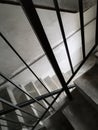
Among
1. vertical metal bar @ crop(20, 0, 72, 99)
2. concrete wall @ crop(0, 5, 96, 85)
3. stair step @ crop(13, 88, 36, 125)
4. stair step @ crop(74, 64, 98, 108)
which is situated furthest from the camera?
stair step @ crop(13, 88, 36, 125)

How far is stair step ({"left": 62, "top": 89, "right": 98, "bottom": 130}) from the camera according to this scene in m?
1.25

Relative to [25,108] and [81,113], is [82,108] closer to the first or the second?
[81,113]

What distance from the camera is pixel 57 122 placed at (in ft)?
5.07

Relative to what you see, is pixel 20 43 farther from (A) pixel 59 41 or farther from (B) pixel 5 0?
(B) pixel 5 0

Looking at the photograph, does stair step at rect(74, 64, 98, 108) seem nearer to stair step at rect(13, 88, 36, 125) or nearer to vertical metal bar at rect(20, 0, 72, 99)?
vertical metal bar at rect(20, 0, 72, 99)

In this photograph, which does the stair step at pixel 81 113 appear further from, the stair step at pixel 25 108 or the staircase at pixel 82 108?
the stair step at pixel 25 108

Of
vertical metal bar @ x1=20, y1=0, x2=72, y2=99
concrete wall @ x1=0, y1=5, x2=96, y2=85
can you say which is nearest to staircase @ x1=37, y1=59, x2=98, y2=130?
vertical metal bar @ x1=20, y1=0, x2=72, y2=99

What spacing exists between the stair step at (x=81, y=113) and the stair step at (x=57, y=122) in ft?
0.51

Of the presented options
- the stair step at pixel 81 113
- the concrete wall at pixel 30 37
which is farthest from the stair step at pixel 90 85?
the concrete wall at pixel 30 37

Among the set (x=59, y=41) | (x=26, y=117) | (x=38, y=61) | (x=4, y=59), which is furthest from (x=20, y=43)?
(x=26, y=117)

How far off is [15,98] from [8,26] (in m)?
1.08

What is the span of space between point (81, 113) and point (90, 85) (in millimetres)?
260

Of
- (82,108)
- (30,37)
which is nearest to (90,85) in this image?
(82,108)

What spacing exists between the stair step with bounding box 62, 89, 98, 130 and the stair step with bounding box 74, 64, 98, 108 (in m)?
0.14
